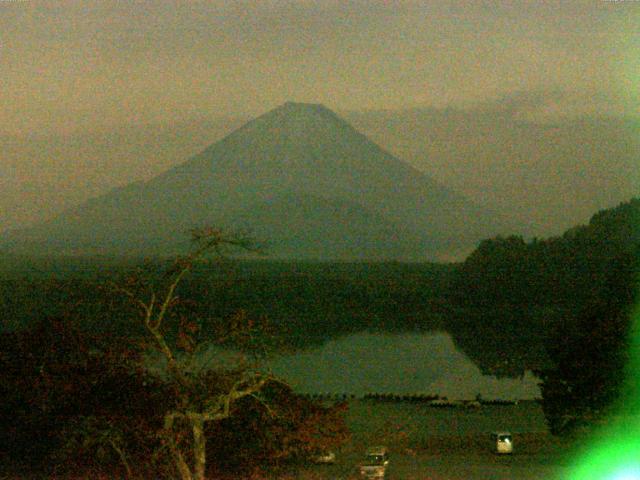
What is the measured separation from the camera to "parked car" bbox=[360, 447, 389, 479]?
11.9 metres

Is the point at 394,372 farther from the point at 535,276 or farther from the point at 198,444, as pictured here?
the point at 535,276

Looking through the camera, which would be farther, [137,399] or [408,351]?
Result: [408,351]

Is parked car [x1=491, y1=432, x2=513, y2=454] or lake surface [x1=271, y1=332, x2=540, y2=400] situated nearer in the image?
parked car [x1=491, y1=432, x2=513, y2=454]

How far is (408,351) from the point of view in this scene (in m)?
40.4

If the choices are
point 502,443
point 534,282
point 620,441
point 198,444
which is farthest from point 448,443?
point 534,282

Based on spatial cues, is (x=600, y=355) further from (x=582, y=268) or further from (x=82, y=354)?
(x=582, y=268)

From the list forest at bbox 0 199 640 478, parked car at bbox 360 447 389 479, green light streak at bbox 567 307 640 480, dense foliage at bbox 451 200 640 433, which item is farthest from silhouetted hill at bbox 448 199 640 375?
parked car at bbox 360 447 389 479

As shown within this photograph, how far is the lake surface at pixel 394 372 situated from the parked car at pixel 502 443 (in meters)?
7.46

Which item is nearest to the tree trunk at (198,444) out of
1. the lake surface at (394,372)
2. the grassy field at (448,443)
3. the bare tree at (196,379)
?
the bare tree at (196,379)

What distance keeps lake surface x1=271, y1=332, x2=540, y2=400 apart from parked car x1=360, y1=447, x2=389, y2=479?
10.3 meters

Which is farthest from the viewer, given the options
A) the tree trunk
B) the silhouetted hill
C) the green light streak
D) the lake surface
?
the silhouetted hill

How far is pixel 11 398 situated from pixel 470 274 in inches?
2295

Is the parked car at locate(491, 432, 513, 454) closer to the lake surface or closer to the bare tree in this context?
the lake surface

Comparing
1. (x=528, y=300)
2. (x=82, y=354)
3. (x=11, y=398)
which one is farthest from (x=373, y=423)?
(x=528, y=300)
